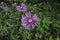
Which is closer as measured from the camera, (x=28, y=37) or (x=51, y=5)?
(x=28, y=37)

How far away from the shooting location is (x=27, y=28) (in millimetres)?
2930

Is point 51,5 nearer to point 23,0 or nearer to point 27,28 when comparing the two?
point 23,0

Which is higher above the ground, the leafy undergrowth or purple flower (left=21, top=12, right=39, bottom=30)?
purple flower (left=21, top=12, right=39, bottom=30)

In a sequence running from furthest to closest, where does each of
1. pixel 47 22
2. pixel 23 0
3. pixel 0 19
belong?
pixel 23 0, pixel 0 19, pixel 47 22

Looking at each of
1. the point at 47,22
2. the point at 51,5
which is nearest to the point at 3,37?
the point at 47,22

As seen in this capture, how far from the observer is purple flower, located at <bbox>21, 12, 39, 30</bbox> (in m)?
2.92

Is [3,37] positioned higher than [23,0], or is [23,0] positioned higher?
[23,0]

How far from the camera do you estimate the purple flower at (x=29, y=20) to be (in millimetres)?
2920

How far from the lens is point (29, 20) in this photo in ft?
9.58

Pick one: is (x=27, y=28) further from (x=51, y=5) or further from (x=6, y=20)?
(x=51, y=5)

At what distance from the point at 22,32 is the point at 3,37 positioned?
0.96ft

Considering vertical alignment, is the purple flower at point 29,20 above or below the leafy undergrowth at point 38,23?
Result: above

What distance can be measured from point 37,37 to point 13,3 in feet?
3.27

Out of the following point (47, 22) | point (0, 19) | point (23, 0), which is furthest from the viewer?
point (23, 0)
